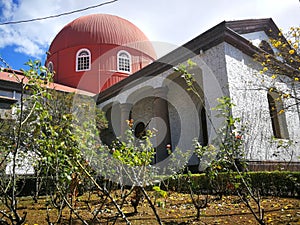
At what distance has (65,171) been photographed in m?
2.64

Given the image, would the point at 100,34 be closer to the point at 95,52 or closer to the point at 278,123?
the point at 95,52

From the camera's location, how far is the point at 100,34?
20.9 meters

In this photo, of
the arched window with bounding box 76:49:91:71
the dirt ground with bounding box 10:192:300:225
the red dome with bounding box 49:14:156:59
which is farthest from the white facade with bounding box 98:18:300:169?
the red dome with bounding box 49:14:156:59

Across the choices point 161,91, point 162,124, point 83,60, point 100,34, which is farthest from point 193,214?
point 100,34

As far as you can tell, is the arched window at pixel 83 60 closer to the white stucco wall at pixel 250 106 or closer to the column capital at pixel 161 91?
the column capital at pixel 161 91

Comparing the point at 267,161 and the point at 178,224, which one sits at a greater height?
the point at 267,161

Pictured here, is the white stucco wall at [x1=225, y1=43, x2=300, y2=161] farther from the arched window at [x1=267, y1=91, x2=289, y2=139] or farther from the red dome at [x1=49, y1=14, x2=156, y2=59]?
the red dome at [x1=49, y1=14, x2=156, y2=59]

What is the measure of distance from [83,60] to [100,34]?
2.42m

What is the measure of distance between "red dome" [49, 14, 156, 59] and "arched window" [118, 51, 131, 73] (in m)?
0.80

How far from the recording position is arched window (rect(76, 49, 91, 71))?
2059 cm

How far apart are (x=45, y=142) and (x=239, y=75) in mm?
9048

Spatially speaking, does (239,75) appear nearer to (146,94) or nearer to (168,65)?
(168,65)

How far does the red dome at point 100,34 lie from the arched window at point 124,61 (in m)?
0.80

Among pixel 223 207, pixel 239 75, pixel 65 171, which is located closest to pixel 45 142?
pixel 65 171
